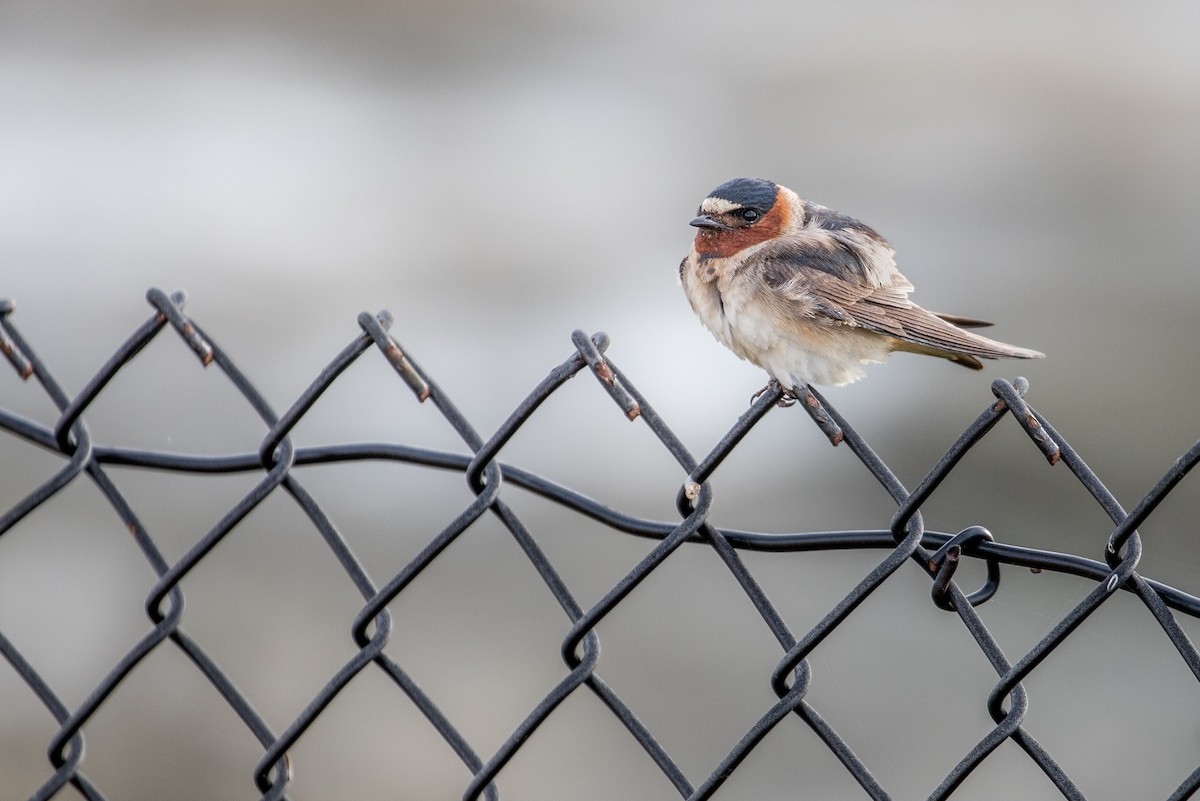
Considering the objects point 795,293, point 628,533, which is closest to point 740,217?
point 795,293

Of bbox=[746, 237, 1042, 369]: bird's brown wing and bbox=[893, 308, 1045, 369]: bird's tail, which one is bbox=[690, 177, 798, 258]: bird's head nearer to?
bbox=[746, 237, 1042, 369]: bird's brown wing

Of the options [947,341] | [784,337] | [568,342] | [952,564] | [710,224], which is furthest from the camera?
[568,342]

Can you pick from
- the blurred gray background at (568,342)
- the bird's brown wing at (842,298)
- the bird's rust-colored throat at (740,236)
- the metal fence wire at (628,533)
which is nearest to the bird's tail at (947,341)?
the bird's brown wing at (842,298)

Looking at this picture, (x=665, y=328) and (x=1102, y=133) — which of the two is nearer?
(x=665, y=328)

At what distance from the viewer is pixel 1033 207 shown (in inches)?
325

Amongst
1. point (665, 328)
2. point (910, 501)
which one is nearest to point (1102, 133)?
point (665, 328)

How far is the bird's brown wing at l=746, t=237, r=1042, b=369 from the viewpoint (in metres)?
2.39

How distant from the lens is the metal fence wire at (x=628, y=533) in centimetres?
130

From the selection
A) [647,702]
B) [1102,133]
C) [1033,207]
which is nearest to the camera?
[647,702]

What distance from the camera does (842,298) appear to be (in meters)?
2.52

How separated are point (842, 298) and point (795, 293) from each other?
0.33 ft

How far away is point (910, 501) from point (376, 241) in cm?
662

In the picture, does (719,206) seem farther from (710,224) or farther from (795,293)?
(795,293)

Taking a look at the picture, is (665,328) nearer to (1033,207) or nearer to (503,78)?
(1033,207)
